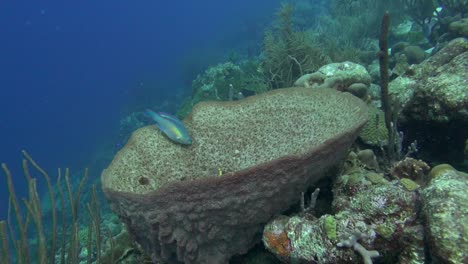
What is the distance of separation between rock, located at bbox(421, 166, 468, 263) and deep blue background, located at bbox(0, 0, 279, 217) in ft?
66.4

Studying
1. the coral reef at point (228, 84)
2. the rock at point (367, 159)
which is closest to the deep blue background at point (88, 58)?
the coral reef at point (228, 84)

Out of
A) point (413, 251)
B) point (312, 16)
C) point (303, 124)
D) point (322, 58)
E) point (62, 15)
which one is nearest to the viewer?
point (413, 251)

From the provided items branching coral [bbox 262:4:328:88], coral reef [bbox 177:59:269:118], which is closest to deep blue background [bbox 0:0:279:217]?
coral reef [bbox 177:59:269:118]

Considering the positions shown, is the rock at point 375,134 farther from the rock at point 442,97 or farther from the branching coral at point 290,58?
the branching coral at point 290,58

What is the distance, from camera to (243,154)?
370cm

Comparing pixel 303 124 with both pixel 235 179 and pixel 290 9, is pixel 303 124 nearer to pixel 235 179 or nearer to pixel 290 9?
pixel 235 179

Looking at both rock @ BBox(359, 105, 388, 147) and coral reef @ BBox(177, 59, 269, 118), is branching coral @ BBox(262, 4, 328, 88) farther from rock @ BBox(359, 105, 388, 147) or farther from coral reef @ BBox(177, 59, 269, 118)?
rock @ BBox(359, 105, 388, 147)

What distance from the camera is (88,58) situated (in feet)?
371

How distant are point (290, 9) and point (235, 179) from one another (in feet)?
24.6

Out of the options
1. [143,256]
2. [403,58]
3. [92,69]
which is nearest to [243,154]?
[143,256]

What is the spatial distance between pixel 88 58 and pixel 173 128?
12215 centimetres

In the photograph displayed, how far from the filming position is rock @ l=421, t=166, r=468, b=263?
191 cm

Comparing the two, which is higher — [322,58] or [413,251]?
[322,58]

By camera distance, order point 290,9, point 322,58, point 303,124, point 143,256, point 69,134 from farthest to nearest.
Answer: point 69,134
point 290,9
point 322,58
point 143,256
point 303,124
